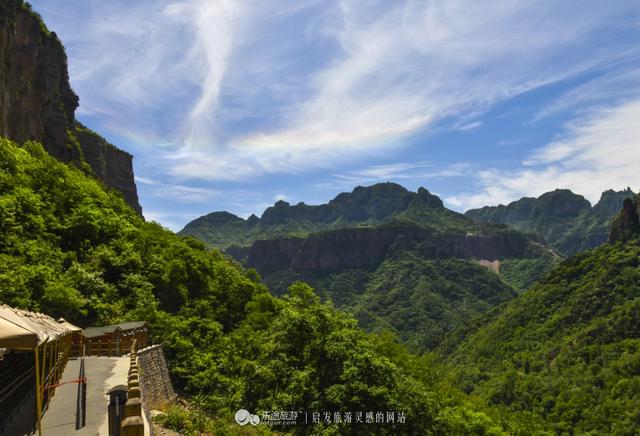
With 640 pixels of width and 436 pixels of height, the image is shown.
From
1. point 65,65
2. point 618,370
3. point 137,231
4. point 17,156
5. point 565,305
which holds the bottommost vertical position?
point 618,370

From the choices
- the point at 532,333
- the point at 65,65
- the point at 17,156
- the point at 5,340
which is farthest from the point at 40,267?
the point at 532,333

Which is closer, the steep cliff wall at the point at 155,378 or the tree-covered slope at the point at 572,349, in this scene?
the steep cliff wall at the point at 155,378

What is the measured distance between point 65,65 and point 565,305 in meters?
145

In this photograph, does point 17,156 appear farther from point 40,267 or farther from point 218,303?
point 218,303

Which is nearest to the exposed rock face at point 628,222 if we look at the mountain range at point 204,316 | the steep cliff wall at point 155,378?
the mountain range at point 204,316

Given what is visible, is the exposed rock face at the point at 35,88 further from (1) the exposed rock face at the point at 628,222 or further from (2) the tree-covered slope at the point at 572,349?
(1) the exposed rock face at the point at 628,222

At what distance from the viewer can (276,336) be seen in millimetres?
29438

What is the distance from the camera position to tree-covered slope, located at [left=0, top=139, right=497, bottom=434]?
26375 mm

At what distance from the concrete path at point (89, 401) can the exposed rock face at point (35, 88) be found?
5002 cm

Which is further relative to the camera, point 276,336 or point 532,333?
point 532,333

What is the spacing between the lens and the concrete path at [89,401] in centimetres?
1115

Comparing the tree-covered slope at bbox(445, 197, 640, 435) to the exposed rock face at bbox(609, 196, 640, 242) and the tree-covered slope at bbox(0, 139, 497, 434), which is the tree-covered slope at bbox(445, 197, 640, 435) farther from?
the tree-covered slope at bbox(0, 139, 497, 434)

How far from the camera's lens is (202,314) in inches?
1681

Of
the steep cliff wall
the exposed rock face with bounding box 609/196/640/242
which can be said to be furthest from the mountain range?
the exposed rock face with bounding box 609/196/640/242
